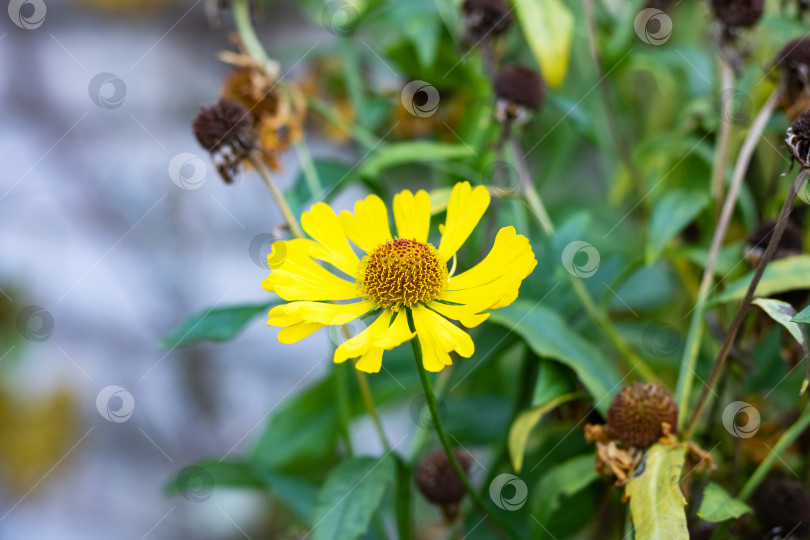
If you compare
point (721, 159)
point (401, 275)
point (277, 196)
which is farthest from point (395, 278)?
point (721, 159)

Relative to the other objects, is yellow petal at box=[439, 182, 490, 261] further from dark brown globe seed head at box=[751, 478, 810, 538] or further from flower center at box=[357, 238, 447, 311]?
dark brown globe seed head at box=[751, 478, 810, 538]

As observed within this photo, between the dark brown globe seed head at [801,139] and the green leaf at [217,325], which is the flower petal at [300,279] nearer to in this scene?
the green leaf at [217,325]

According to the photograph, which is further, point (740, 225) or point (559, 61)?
point (740, 225)

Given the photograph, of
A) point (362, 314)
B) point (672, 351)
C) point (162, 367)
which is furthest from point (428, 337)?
point (162, 367)

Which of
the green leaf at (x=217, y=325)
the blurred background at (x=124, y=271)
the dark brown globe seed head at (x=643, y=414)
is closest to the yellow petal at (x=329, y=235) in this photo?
the green leaf at (x=217, y=325)

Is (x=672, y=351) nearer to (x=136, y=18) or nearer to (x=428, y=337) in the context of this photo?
(x=428, y=337)

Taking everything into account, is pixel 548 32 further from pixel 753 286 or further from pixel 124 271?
pixel 124 271

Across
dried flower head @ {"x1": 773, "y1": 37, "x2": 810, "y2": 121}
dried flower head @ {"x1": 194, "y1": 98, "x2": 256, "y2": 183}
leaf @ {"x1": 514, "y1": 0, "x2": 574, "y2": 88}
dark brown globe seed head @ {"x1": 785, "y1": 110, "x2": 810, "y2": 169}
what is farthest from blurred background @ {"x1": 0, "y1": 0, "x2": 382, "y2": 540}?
dark brown globe seed head @ {"x1": 785, "y1": 110, "x2": 810, "y2": 169}
